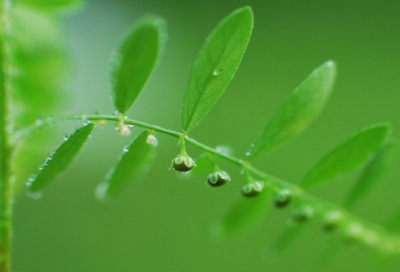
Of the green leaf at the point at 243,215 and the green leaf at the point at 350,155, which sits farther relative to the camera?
the green leaf at the point at 243,215

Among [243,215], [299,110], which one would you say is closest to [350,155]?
[299,110]

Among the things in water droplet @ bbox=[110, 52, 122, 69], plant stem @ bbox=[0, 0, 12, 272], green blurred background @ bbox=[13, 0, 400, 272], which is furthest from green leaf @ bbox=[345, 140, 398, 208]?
green blurred background @ bbox=[13, 0, 400, 272]

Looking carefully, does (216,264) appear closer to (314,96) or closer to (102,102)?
(102,102)

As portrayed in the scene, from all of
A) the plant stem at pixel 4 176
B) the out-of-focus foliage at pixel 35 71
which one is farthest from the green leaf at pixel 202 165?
the out-of-focus foliage at pixel 35 71

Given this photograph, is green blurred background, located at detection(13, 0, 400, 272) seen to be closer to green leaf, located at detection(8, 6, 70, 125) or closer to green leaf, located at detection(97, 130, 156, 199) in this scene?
green leaf, located at detection(8, 6, 70, 125)

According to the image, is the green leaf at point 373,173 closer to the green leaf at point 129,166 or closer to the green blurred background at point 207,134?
the green leaf at point 129,166

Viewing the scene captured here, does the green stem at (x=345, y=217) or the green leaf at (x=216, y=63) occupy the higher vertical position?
the green leaf at (x=216, y=63)

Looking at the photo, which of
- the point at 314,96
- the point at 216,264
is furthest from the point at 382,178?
the point at 216,264
